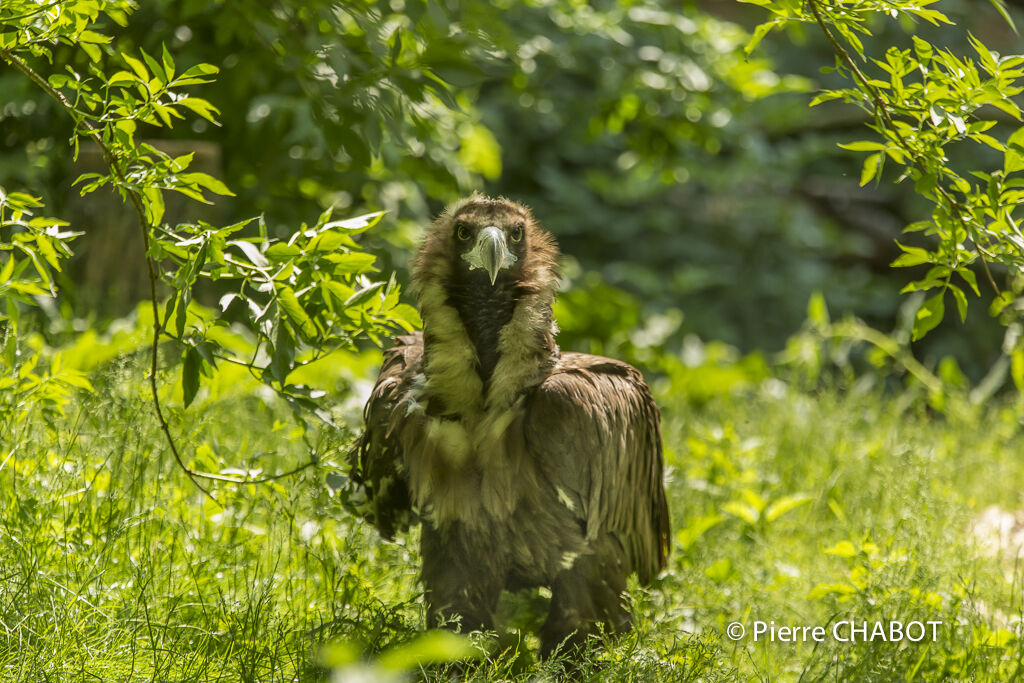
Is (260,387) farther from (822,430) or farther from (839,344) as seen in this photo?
(839,344)

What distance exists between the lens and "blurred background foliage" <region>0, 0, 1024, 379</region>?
11.4 feet

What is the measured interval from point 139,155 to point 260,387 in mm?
2527

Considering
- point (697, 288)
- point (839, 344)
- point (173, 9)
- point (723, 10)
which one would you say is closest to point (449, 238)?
point (173, 9)

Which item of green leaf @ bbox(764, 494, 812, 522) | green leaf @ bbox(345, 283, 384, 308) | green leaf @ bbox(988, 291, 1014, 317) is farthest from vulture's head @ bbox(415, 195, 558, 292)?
green leaf @ bbox(764, 494, 812, 522)

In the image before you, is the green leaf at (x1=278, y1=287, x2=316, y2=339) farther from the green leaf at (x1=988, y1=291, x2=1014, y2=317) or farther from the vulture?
the green leaf at (x1=988, y1=291, x2=1014, y2=317)

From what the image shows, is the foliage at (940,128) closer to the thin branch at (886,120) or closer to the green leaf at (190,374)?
the thin branch at (886,120)

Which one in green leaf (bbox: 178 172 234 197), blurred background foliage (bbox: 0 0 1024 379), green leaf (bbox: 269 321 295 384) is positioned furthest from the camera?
blurred background foliage (bbox: 0 0 1024 379)

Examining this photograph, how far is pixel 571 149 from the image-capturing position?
331 inches

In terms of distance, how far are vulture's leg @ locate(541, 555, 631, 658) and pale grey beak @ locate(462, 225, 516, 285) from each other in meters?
0.91

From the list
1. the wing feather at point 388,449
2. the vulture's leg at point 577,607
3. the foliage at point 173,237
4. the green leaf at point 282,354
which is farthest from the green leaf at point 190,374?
the vulture's leg at point 577,607

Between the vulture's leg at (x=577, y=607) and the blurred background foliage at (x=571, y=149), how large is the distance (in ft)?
4.88

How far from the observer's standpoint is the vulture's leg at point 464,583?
9.83 feet

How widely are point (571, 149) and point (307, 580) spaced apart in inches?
229

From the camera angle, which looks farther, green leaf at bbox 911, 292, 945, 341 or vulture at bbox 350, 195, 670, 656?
vulture at bbox 350, 195, 670, 656
